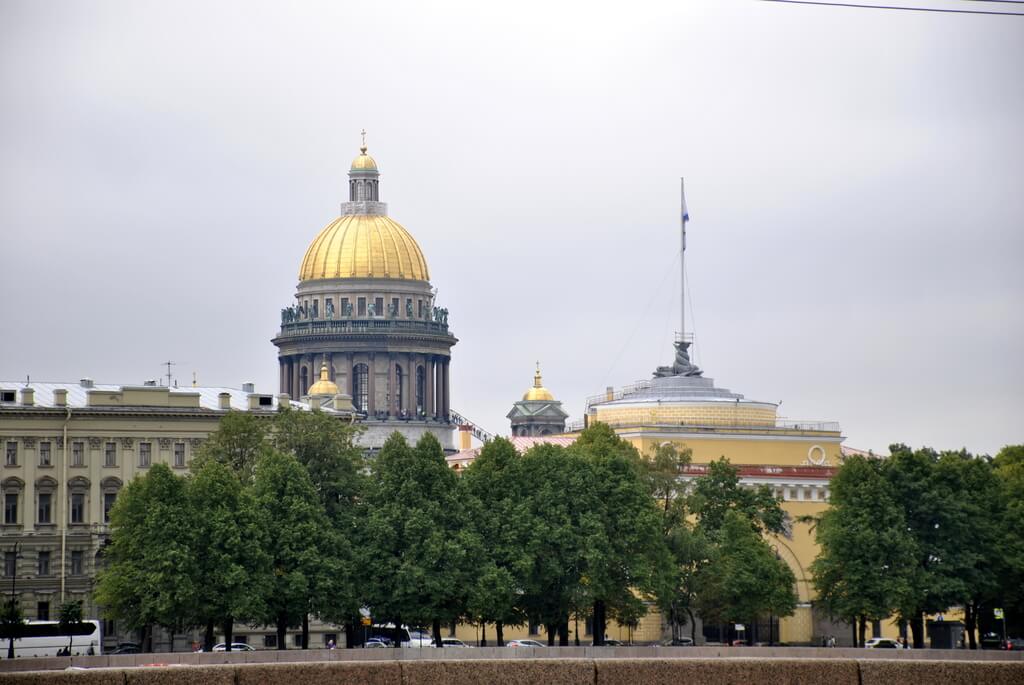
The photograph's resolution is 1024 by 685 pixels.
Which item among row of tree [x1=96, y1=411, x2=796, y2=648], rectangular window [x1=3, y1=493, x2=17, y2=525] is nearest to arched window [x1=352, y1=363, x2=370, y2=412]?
rectangular window [x1=3, y1=493, x2=17, y2=525]

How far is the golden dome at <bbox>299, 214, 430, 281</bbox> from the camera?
607ft

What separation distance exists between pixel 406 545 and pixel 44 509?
25290mm

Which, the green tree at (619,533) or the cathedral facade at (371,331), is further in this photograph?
the cathedral facade at (371,331)

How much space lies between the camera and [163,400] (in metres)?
120

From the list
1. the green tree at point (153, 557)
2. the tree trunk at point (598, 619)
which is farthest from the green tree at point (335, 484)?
the tree trunk at point (598, 619)

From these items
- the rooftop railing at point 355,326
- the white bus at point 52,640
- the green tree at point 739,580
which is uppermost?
the rooftop railing at point 355,326

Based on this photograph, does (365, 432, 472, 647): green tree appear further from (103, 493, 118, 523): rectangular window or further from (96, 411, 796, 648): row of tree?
(103, 493, 118, 523): rectangular window

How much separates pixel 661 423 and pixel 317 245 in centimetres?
6189

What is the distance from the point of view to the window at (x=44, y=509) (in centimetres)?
11504

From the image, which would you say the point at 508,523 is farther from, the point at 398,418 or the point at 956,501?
the point at 398,418

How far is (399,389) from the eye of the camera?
184 metres

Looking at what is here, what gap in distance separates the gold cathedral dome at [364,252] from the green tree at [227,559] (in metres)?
88.6

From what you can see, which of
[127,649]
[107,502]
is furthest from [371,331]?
[127,649]

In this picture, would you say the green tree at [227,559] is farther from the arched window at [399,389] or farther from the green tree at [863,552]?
the arched window at [399,389]
